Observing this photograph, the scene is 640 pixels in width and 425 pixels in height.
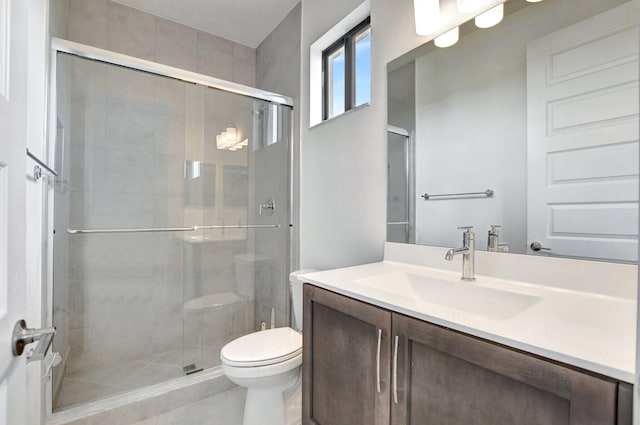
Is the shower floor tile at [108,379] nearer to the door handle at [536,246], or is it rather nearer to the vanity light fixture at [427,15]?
the door handle at [536,246]

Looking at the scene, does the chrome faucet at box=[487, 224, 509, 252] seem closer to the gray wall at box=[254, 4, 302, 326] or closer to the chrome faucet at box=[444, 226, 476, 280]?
the chrome faucet at box=[444, 226, 476, 280]

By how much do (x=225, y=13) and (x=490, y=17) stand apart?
2012 mm

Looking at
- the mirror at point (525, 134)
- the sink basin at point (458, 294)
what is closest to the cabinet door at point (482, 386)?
the sink basin at point (458, 294)

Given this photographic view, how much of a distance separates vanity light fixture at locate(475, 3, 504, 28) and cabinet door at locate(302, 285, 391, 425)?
3.69ft

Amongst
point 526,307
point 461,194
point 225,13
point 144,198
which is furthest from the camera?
point 225,13

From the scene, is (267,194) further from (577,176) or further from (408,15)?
(577,176)

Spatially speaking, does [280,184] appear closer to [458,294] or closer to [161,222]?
[161,222]

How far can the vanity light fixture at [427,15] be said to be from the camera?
126 cm

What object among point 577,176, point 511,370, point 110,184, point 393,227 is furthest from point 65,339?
point 577,176

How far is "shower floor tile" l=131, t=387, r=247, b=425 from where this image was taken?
1.65m

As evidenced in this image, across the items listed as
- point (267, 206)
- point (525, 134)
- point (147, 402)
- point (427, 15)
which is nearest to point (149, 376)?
point (147, 402)

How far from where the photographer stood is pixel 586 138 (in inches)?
35.9

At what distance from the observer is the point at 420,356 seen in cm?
76

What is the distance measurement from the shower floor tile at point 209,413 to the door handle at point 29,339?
4.41 ft
